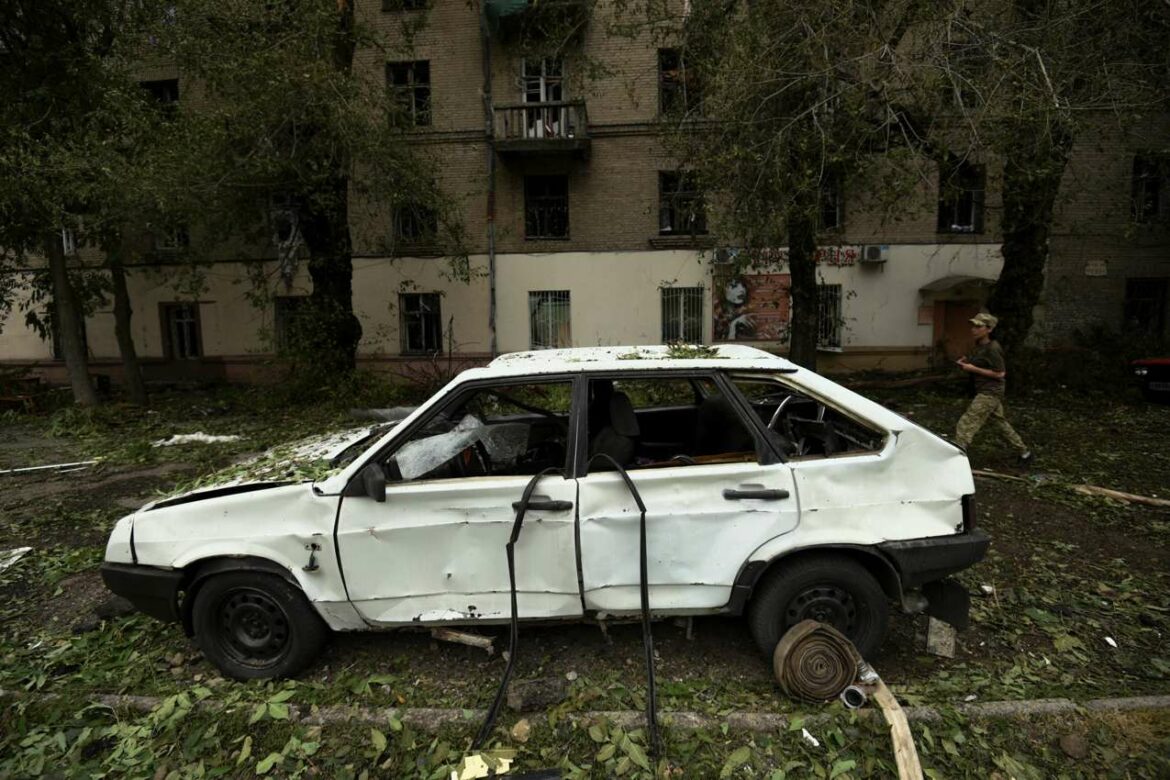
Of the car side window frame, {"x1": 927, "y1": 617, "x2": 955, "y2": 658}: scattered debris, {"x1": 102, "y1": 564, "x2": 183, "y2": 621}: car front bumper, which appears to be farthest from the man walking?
{"x1": 102, "y1": 564, "x2": 183, "y2": 621}: car front bumper

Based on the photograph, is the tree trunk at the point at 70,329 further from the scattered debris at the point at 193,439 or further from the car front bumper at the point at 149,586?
the car front bumper at the point at 149,586

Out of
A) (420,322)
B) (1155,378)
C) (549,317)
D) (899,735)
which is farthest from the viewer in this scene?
(420,322)

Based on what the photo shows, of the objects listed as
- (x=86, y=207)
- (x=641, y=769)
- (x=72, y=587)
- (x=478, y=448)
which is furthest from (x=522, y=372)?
(x=86, y=207)

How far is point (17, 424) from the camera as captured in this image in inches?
497

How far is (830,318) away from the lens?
17.0 metres

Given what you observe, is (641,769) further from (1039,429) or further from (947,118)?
(1039,429)

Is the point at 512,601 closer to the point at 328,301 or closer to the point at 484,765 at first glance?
the point at 484,765

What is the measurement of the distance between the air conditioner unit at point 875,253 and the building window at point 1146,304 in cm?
659

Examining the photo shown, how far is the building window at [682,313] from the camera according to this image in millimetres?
17281

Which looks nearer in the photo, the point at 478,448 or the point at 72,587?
the point at 478,448

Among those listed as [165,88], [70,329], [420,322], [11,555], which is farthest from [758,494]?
[165,88]

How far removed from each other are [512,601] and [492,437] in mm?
1048

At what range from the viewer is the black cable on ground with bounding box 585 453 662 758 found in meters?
2.71

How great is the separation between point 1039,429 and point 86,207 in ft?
56.3
